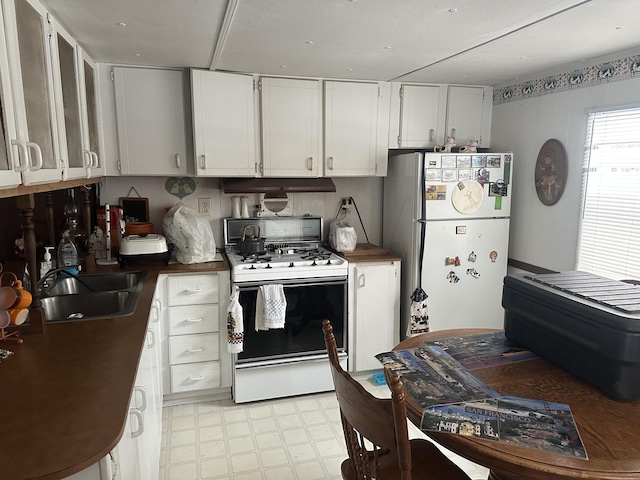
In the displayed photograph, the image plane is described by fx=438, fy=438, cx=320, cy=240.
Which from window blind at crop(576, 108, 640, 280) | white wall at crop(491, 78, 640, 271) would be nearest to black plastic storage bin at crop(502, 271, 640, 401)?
window blind at crop(576, 108, 640, 280)

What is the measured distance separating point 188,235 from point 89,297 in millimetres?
875

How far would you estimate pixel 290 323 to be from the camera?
3.07 meters

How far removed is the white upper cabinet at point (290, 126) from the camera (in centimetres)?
315

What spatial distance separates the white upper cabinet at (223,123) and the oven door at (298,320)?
88 centimetres

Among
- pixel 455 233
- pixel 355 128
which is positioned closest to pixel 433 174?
pixel 455 233

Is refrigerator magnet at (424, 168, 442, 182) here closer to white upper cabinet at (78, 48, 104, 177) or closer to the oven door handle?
the oven door handle

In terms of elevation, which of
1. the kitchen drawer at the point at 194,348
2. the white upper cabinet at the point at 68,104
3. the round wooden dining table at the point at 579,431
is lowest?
the kitchen drawer at the point at 194,348

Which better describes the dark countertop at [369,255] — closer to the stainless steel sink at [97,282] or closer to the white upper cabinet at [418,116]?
the white upper cabinet at [418,116]

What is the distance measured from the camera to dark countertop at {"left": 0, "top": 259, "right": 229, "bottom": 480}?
1.02 metres

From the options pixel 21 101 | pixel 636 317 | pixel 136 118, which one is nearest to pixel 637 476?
pixel 636 317

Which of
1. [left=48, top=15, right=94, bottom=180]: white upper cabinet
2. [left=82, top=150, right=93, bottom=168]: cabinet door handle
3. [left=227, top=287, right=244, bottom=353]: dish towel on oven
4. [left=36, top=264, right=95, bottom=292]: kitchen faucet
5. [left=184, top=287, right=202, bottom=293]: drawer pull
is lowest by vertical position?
[left=227, top=287, right=244, bottom=353]: dish towel on oven

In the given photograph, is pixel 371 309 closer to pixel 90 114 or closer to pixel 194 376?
pixel 194 376

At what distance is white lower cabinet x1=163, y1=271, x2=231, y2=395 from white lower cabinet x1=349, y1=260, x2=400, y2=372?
36.6 inches

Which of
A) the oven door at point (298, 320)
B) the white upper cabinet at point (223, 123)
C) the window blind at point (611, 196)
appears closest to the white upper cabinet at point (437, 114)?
the window blind at point (611, 196)
